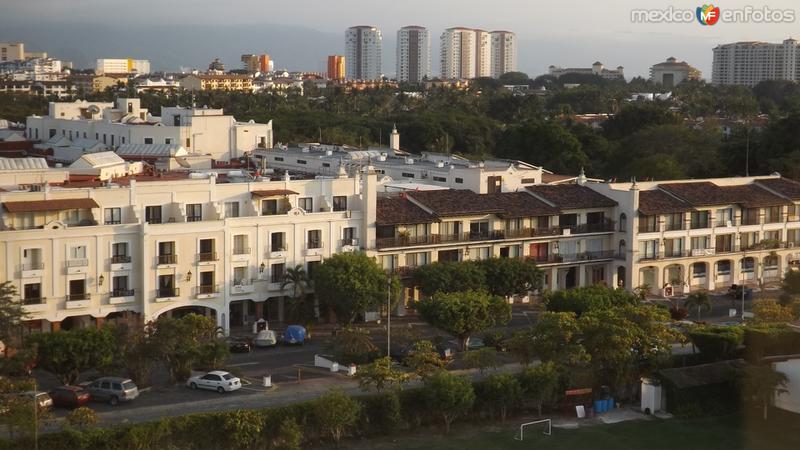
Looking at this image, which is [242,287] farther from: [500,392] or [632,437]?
[632,437]

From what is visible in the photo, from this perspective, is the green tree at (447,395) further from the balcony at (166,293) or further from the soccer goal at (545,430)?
the balcony at (166,293)

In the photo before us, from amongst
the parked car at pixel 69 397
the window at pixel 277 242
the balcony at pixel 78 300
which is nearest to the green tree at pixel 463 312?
the window at pixel 277 242

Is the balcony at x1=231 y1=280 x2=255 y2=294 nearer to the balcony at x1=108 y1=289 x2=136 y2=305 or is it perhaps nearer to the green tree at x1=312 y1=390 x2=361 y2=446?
the balcony at x1=108 y1=289 x2=136 y2=305

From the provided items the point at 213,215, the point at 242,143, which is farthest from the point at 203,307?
the point at 242,143

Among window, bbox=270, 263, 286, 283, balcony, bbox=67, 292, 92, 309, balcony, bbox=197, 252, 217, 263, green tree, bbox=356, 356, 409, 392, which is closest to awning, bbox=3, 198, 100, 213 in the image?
balcony, bbox=67, 292, 92, 309

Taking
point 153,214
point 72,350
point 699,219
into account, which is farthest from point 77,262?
point 699,219

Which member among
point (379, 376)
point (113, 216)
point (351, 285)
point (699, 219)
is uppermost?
point (113, 216)

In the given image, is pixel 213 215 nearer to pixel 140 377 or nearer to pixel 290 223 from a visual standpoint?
pixel 290 223
